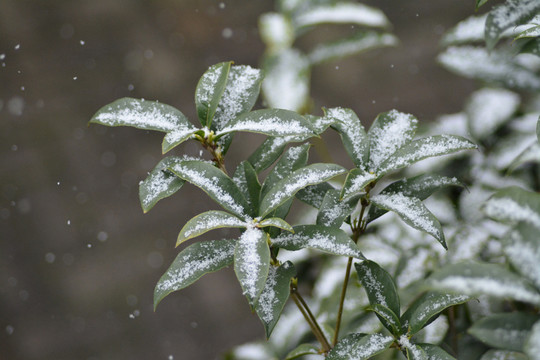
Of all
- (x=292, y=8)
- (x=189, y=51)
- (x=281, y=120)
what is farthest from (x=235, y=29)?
(x=281, y=120)

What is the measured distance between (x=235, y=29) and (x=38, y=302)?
4.15 feet

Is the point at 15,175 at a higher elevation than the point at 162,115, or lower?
lower

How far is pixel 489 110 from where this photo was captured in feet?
3.09

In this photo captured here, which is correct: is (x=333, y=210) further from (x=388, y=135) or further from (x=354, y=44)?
(x=354, y=44)

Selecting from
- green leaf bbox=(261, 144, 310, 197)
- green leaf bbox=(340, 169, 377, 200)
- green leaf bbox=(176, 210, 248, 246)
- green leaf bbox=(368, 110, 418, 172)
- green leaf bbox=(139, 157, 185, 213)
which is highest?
green leaf bbox=(139, 157, 185, 213)

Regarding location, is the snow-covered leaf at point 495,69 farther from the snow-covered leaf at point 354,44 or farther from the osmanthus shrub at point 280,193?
the osmanthus shrub at point 280,193

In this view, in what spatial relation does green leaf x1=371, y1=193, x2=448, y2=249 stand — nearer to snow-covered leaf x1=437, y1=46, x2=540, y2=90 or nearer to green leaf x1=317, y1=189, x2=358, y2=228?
green leaf x1=317, y1=189, x2=358, y2=228

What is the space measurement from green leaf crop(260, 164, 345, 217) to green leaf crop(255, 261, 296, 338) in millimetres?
69

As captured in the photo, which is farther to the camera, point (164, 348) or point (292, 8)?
point (164, 348)

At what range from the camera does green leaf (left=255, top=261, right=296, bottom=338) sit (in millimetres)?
531

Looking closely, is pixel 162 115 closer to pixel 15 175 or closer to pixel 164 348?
pixel 164 348

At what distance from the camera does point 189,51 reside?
2248 millimetres

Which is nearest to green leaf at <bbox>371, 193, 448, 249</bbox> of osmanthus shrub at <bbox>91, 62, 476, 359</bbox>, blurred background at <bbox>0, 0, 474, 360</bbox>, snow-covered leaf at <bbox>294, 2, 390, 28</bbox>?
osmanthus shrub at <bbox>91, 62, 476, 359</bbox>

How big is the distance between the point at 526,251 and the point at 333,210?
0.63 ft
